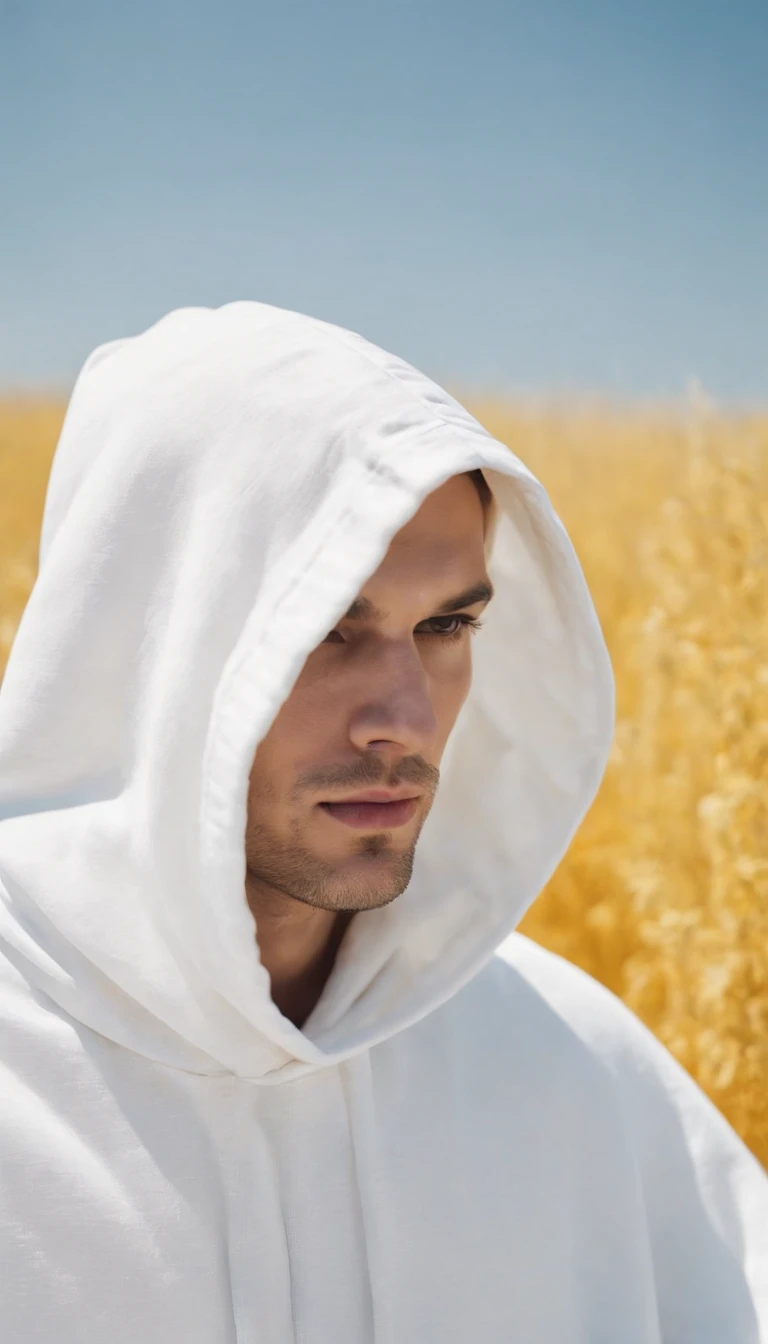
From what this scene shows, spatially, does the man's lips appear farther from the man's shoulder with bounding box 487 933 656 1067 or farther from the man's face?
the man's shoulder with bounding box 487 933 656 1067

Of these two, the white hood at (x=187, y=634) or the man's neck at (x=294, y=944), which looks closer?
the white hood at (x=187, y=634)

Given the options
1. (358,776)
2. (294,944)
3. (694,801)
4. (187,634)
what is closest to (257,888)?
(294,944)

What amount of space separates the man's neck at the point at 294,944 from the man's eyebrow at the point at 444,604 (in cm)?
30

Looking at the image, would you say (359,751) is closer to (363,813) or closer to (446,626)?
(363,813)

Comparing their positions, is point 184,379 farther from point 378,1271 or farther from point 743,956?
point 743,956

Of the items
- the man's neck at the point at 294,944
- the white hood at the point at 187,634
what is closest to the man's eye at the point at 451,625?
the white hood at the point at 187,634

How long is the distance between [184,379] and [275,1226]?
0.78 metres

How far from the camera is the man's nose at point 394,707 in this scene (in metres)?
1.12

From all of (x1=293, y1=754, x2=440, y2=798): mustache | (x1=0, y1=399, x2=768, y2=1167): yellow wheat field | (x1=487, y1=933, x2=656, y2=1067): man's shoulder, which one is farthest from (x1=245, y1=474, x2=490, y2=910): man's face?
(x1=0, y1=399, x2=768, y2=1167): yellow wheat field

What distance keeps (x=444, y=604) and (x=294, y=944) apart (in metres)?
0.40

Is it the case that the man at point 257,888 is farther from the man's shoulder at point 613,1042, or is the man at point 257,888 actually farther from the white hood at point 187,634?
the man's shoulder at point 613,1042

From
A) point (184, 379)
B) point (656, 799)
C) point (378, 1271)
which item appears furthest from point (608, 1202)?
point (656, 799)

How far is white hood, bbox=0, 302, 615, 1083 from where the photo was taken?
103 cm

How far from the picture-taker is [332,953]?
1.37m
